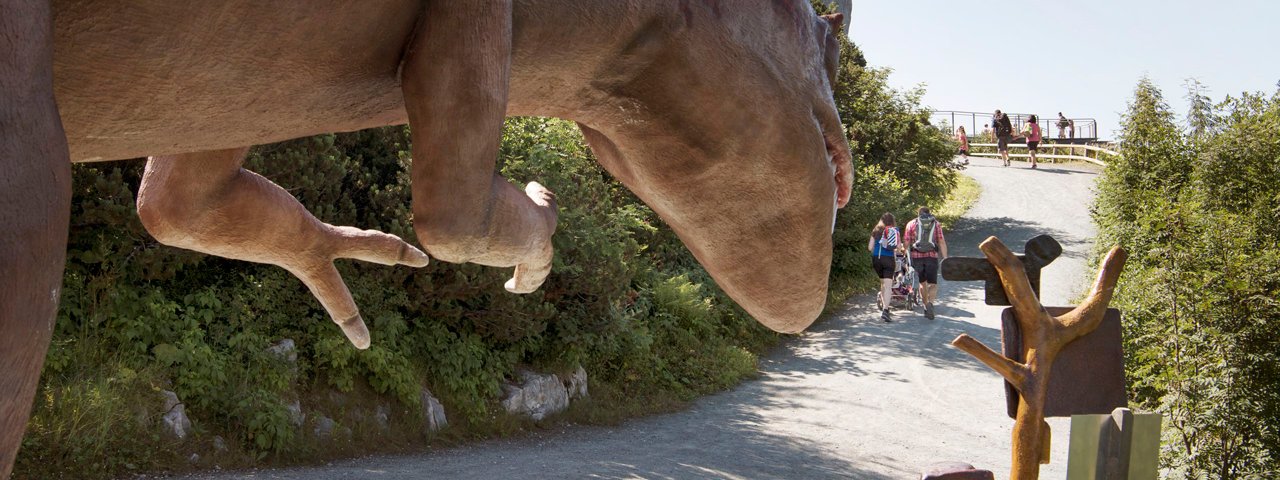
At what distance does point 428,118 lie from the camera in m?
1.76

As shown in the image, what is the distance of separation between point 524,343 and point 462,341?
0.58 metres

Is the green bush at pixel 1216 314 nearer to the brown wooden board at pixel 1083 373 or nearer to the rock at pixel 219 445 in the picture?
the brown wooden board at pixel 1083 373

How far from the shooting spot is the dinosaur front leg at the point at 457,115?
1.73m

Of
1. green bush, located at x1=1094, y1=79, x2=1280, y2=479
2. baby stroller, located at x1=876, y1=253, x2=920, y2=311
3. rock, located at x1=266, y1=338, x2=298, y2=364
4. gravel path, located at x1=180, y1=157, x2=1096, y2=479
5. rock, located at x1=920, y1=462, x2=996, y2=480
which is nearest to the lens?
rock, located at x1=920, y1=462, x2=996, y2=480

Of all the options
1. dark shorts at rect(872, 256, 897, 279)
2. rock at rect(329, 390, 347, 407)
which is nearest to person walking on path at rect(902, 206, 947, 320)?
dark shorts at rect(872, 256, 897, 279)

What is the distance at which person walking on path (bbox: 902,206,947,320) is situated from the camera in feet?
41.9

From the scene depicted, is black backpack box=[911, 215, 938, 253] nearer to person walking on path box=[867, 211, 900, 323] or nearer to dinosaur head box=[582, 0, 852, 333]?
person walking on path box=[867, 211, 900, 323]

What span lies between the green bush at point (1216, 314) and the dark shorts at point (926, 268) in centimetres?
504

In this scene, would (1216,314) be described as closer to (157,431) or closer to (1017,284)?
(1017,284)

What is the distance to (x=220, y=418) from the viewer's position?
764 cm

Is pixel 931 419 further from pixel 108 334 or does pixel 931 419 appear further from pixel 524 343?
pixel 108 334

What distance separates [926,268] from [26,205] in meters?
13.2

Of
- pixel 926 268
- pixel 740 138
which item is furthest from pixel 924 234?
pixel 740 138

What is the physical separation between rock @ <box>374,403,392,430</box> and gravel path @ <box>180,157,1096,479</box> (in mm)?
380
